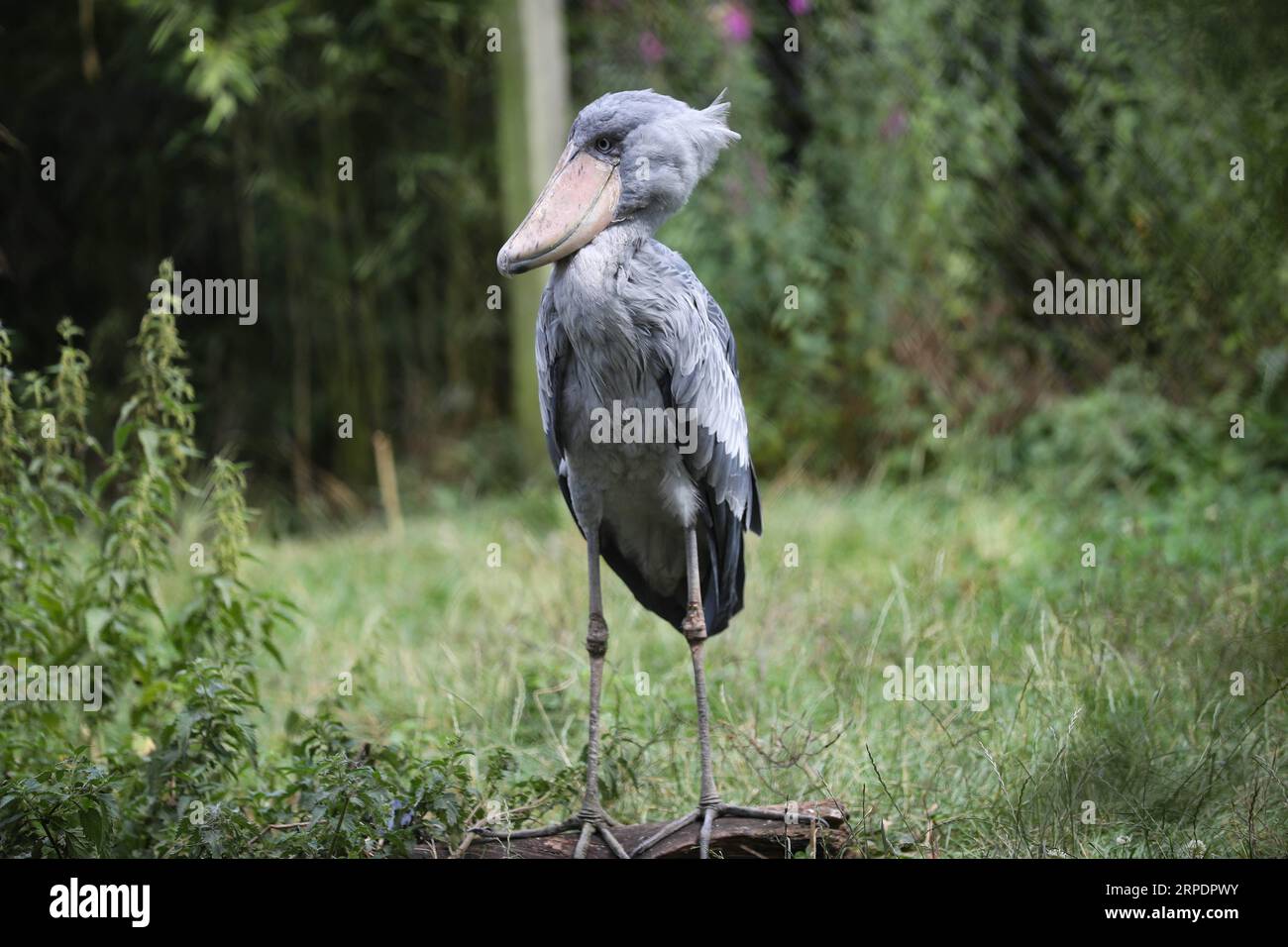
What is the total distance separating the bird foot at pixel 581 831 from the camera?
2924 millimetres

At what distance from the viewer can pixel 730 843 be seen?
293 cm

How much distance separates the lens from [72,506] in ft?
12.0

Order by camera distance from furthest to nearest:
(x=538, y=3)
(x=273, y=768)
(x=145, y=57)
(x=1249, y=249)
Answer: (x=145, y=57)
(x=538, y=3)
(x=1249, y=249)
(x=273, y=768)

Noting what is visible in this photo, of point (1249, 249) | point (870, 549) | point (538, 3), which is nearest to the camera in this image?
point (870, 549)

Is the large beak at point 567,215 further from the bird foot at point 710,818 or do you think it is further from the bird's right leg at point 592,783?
the bird foot at point 710,818

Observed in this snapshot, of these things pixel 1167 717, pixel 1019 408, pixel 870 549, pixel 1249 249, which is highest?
pixel 1249 249

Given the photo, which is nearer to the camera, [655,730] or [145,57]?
[655,730]

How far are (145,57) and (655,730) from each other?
5348 mm

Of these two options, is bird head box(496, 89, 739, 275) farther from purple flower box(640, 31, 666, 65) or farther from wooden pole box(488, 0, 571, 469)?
purple flower box(640, 31, 666, 65)

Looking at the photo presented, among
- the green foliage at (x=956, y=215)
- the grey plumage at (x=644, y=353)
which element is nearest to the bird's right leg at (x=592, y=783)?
the grey plumage at (x=644, y=353)

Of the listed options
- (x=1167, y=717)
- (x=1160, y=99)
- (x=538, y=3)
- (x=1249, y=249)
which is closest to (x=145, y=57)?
(x=538, y=3)

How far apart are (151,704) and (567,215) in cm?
168

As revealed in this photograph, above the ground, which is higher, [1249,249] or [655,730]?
[1249,249]

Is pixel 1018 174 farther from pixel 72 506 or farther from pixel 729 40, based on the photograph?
pixel 72 506
